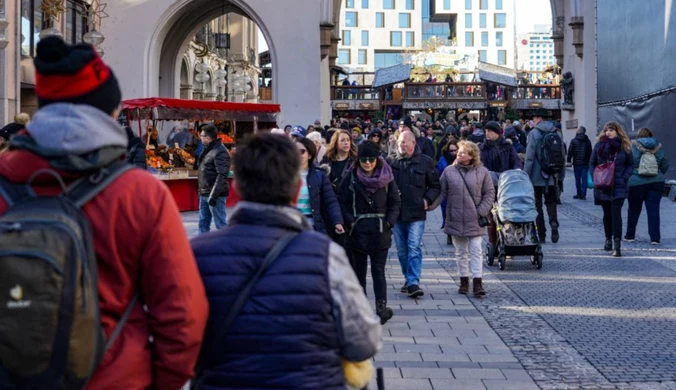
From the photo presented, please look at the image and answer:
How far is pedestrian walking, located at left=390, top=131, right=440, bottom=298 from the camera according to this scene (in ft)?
30.1

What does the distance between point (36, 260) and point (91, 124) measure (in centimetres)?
43

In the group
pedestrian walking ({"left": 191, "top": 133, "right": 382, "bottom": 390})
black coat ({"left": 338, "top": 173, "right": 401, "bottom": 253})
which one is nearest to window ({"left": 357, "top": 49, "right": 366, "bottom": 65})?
black coat ({"left": 338, "top": 173, "right": 401, "bottom": 253})

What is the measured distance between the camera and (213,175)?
490 inches

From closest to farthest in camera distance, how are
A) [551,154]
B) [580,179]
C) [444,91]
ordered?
[551,154] → [580,179] → [444,91]

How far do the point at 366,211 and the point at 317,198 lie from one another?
1.68 feet

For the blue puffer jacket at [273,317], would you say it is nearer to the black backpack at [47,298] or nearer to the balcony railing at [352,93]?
the black backpack at [47,298]

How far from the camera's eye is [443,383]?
599cm

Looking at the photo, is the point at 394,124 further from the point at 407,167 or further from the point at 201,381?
the point at 201,381

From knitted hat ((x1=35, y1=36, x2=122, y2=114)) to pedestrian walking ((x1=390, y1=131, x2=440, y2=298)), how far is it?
257 inches

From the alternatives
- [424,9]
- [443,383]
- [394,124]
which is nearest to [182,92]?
[394,124]

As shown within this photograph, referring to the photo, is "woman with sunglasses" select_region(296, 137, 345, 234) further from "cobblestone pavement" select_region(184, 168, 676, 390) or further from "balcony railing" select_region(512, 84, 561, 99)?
"balcony railing" select_region(512, 84, 561, 99)

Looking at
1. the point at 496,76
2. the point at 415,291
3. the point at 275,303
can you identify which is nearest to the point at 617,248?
the point at 415,291

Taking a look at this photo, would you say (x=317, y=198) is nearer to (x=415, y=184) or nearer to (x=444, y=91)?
(x=415, y=184)

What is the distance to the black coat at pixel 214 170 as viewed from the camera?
12.1m
